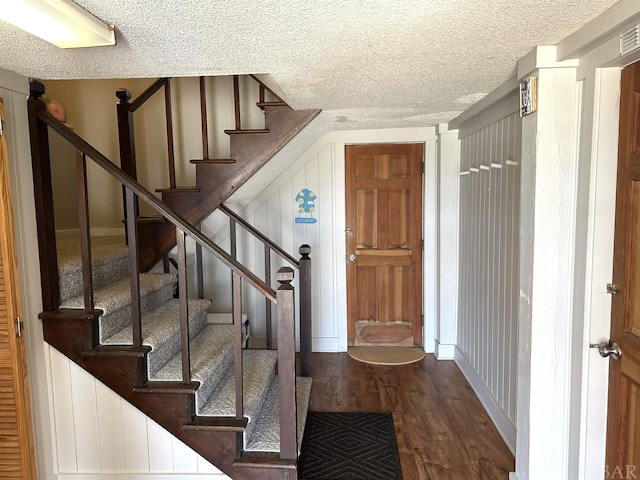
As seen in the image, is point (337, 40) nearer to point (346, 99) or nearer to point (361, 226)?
point (346, 99)

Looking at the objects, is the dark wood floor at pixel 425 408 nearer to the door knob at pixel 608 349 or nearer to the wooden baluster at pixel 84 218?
the door knob at pixel 608 349

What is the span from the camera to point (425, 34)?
1611 millimetres

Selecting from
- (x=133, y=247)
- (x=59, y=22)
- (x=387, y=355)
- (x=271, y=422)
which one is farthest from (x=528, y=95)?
(x=387, y=355)

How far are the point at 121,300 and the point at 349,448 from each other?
1.59m

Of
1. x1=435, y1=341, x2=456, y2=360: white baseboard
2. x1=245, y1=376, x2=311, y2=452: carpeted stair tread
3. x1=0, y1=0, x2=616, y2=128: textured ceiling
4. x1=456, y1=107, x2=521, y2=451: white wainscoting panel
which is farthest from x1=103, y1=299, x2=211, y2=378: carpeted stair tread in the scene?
x1=435, y1=341, x2=456, y2=360: white baseboard

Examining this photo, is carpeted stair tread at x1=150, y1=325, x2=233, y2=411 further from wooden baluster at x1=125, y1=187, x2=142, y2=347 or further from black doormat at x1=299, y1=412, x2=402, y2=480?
black doormat at x1=299, y1=412, x2=402, y2=480

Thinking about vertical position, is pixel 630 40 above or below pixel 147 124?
below

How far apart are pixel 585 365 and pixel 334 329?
8.72ft

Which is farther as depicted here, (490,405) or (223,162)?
(490,405)

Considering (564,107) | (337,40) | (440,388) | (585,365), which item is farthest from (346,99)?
(440,388)

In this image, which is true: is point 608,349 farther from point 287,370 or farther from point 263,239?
point 263,239

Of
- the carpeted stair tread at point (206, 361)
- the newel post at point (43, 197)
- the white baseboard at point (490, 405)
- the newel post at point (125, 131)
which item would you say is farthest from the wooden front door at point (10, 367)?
the white baseboard at point (490, 405)

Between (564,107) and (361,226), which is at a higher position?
(564,107)

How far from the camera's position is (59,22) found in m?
1.36
